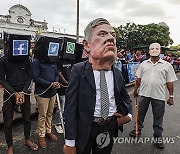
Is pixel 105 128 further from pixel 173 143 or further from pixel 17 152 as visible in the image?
pixel 173 143

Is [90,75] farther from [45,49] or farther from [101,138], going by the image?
[45,49]

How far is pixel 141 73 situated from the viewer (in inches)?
155

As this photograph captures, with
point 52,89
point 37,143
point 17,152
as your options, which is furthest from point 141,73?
point 17,152

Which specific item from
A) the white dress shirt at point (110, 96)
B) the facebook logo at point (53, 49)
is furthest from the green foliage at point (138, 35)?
the white dress shirt at point (110, 96)

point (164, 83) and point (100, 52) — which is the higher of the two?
point (100, 52)

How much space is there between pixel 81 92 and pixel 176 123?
3824 millimetres

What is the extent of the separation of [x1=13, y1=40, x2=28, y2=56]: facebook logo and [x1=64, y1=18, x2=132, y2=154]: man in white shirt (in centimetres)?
148

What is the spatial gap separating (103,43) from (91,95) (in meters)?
0.47

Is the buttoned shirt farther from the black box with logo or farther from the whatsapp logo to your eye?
the black box with logo

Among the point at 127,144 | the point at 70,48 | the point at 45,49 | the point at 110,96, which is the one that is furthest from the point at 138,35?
the point at 110,96

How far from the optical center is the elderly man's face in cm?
180

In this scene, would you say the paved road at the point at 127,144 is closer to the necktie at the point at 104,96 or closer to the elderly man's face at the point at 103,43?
the necktie at the point at 104,96

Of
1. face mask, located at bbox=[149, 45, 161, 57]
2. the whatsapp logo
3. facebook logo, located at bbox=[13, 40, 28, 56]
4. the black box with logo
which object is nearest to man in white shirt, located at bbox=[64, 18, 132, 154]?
facebook logo, located at bbox=[13, 40, 28, 56]

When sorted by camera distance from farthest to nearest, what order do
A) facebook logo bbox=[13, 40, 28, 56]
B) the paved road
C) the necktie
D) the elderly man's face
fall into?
the paved road < facebook logo bbox=[13, 40, 28, 56] < the necktie < the elderly man's face
